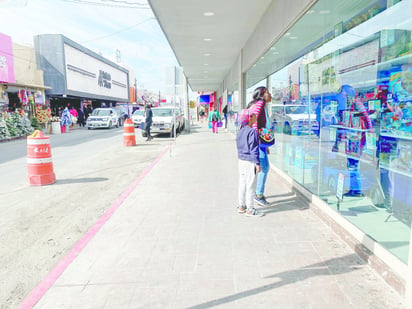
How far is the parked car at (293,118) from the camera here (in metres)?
5.26

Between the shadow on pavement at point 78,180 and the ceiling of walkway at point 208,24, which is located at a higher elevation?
the ceiling of walkway at point 208,24

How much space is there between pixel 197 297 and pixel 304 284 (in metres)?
0.99

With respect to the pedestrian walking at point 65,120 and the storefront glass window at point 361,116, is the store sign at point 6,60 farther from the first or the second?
the storefront glass window at point 361,116

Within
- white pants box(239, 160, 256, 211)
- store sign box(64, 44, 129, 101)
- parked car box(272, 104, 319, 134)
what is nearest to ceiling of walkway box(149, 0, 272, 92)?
parked car box(272, 104, 319, 134)

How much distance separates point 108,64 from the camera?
135ft

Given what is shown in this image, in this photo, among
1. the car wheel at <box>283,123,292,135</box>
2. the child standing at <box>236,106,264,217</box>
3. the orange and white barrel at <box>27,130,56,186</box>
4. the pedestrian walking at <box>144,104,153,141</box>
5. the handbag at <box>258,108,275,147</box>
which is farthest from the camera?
the pedestrian walking at <box>144,104,153,141</box>

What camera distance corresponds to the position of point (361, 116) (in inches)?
162

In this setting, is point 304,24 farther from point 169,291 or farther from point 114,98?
point 114,98

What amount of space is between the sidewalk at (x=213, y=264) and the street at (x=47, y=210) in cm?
34

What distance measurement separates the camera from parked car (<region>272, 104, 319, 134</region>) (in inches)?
207

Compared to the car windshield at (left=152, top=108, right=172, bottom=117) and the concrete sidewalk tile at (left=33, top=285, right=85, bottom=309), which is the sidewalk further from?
the car windshield at (left=152, top=108, right=172, bottom=117)

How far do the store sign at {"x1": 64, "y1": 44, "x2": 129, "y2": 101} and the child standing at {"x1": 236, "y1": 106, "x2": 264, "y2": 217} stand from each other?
28.1 metres

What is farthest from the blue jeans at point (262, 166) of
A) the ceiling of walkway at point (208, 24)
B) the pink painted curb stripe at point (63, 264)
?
the ceiling of walkway at point (208, 24)

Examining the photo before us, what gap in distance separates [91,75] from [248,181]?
34.3 metres
